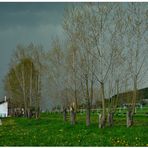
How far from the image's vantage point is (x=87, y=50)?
2692 cm

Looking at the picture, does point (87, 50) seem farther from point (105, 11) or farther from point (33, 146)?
point (33, 146)

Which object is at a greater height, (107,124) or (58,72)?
(58,72)

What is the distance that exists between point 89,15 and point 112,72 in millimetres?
3808

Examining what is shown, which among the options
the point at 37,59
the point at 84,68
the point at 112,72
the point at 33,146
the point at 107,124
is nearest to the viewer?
the point at 33,146

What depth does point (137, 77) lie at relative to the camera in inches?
1046

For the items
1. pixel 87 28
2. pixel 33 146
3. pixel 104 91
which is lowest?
pixel 33 146

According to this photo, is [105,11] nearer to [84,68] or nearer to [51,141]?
[84,68]

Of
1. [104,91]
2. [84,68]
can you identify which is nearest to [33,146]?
[104,91]

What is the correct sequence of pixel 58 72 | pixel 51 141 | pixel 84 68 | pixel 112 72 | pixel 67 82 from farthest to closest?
pixel 58 72 → pixel 67 82 → pixel 84 68 → pixel 112 72 → pixel 51 141

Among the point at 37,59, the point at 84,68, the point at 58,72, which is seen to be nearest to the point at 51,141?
the point at 84,68

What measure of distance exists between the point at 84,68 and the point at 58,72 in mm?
16368

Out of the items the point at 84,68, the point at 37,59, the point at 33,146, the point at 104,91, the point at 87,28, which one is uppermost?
the point at 37,59

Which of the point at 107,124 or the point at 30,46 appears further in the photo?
the point at 30,46

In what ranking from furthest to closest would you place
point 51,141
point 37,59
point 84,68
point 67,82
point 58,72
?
1. point 37,59
2. point 58,72
3. point 67,82
4. point 84,68
5. point 51,141
